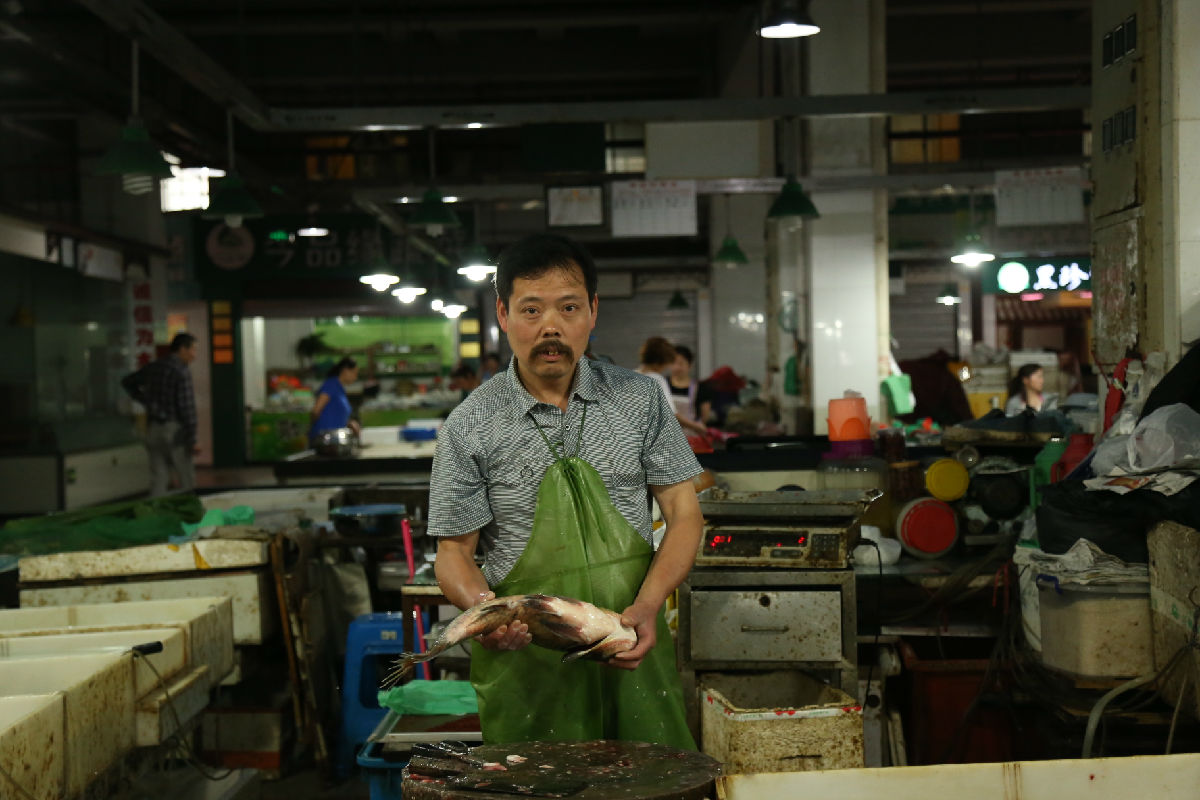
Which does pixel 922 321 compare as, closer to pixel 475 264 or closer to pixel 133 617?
pixel 475 264

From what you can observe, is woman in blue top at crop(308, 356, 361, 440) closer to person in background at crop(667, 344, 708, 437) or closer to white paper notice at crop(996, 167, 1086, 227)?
person in background at crop(667, 344, 708, 437)

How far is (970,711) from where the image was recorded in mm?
4461

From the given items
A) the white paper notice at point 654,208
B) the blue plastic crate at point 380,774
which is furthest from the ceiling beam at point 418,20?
the blue plastic crate at point 380,774

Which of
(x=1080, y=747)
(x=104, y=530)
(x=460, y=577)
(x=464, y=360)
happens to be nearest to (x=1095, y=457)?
(x=1080, y=747)

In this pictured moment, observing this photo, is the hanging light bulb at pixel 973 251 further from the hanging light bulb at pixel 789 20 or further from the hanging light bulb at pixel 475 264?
the hanging light bulb at pixel 789 20

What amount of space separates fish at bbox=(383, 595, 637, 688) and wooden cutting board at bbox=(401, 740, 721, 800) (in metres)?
0.19

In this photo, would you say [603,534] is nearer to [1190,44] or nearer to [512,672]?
[512,672]

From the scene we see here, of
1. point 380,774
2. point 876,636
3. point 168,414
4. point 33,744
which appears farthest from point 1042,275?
point 168,414

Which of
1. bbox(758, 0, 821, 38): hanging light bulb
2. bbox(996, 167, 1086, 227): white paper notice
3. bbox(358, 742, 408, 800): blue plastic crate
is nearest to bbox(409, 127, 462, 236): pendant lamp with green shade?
bbox(758, 0, 821, 38): hanging light bulb

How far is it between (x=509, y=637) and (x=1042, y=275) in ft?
22.4

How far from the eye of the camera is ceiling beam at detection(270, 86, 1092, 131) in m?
8.16

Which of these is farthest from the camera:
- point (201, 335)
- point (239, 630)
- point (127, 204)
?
point (201, 335)

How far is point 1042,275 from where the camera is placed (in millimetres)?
8266

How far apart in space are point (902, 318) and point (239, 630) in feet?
64.6
